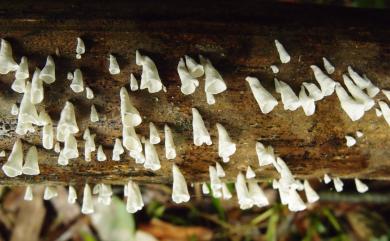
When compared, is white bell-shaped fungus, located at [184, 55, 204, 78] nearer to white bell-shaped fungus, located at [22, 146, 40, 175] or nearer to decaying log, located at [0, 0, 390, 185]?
decaying log, located at [0, 0, 390, 185]

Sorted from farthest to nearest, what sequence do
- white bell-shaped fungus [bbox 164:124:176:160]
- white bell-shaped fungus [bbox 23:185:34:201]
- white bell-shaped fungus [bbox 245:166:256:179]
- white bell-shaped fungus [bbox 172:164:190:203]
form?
1. white bell-shaped fungus [bbox 23:185:34:201]
2. white bell-shaped fungus [bbox 245:166:256:179]
3. white bell-shaped fungus [bbox 172:164:190:203]
4. white bell-shaped fungus [bbox 164:124:176:160]

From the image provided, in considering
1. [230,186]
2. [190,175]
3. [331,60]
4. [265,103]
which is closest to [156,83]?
[265,103]

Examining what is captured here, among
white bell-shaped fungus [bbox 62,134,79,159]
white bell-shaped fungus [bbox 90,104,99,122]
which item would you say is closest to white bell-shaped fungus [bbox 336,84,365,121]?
white bell-shaped fungus [bbox 90,104,99,122]

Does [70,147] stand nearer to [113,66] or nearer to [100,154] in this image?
[100,154]

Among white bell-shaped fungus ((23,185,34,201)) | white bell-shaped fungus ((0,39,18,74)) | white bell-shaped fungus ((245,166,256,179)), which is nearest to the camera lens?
white bell-shaped fungus ((0,39,18,74))

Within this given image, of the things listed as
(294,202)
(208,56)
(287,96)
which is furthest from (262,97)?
(294,202)

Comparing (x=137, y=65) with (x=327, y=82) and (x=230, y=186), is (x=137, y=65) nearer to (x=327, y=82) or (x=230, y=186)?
(x=327, y=82)
